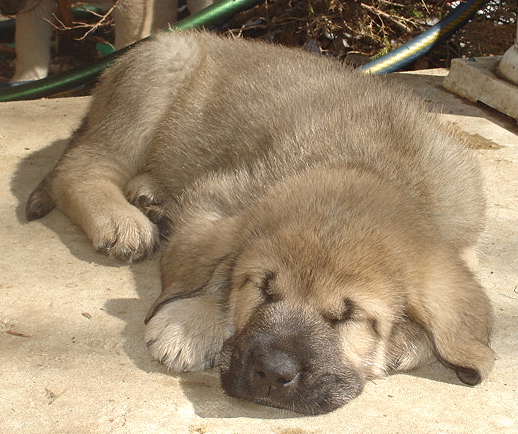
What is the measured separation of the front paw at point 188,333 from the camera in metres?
3.06

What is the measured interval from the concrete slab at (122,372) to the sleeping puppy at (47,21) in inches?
117

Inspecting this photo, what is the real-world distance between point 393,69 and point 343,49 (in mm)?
1439

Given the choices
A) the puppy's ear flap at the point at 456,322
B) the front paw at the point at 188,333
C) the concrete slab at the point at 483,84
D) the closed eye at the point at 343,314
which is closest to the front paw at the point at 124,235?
the front paw at the point at 188,333

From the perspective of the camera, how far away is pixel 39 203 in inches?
169

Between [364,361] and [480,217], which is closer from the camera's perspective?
[364,361]

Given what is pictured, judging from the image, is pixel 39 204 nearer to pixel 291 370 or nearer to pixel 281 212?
pixel 281 212

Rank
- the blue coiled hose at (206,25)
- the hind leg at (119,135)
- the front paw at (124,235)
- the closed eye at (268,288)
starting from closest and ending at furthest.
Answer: the closed eye at (268,288)
the front paw at (124,235)
the hind leg at (119,135)
the blue coiled hose at (206,25)

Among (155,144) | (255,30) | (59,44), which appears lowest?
(59,44)

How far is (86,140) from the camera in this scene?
4566 millimetres

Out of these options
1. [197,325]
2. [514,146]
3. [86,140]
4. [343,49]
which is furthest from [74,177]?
[343,49]

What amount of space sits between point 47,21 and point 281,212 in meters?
4.76

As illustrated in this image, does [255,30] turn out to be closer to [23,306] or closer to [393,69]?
[393,69]

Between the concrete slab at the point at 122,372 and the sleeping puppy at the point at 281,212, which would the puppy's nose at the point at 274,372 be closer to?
the sleeping puppy at the point at 281,212

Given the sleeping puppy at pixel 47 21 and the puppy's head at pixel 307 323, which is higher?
the puppy's head at pixel 307 323
